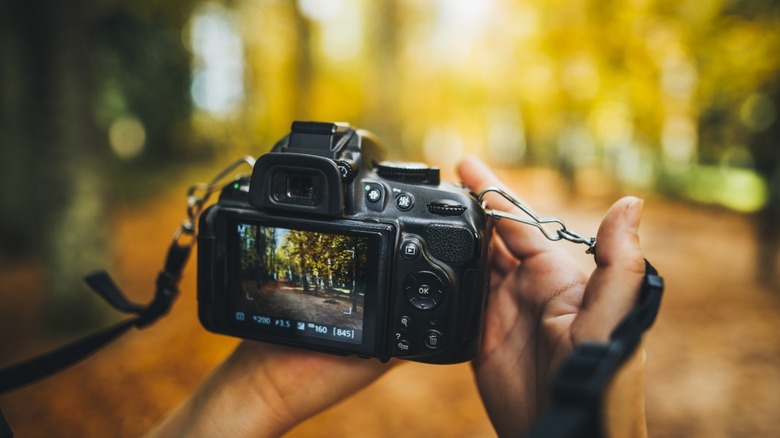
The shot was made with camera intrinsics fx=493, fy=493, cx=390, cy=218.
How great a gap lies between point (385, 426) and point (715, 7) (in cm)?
561

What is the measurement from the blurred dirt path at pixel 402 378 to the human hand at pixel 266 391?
1.89 meters

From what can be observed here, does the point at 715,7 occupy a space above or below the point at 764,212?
above

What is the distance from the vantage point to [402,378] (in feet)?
12.9

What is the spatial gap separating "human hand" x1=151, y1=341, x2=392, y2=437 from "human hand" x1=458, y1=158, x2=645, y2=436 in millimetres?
388

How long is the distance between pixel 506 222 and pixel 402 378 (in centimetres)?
277

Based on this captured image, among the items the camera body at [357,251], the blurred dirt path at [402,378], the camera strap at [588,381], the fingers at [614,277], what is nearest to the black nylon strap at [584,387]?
the camera strap at [588,381]

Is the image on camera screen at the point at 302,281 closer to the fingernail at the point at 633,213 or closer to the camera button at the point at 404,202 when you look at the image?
the camera button at the point at 404,202

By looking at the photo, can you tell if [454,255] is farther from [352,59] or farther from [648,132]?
[352,59]

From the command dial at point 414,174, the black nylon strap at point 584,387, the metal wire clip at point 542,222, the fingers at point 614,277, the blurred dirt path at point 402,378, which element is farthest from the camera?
the blurred dirt path at point 402,378

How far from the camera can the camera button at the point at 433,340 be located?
1.32m

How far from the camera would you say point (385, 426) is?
3363 millimetres

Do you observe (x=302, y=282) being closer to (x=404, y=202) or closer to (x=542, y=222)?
(x=404, y=202)

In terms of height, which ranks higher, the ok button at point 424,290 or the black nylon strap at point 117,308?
the ok button at point 424,290

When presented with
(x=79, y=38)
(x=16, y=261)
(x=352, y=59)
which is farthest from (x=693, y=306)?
(x=352, y=59)
